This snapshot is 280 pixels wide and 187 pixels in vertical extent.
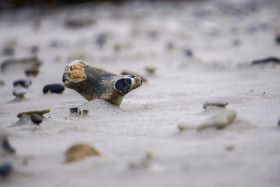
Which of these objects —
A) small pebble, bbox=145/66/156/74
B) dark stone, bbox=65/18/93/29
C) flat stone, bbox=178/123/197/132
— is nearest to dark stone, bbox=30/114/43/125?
flat stone, bbox=178/123/197/132

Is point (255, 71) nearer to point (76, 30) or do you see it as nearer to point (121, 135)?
point (121, 135)

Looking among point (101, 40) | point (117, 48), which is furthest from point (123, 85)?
point (101, 40)

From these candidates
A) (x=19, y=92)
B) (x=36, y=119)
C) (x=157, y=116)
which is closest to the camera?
(x=36, y=119)

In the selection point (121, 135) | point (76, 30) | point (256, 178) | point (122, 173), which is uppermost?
point (76, 30)

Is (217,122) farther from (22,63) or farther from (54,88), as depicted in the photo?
(22,63)

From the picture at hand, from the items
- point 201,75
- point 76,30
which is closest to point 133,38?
point 76,30

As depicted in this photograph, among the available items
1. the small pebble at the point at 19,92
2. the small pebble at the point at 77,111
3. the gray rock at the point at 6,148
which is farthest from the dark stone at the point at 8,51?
the gray rock at the point at 6,148

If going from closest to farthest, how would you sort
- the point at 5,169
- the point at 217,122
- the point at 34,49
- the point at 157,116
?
the point at 5,169
the point at 217,122
the point at 157,116
the point at 34,49
